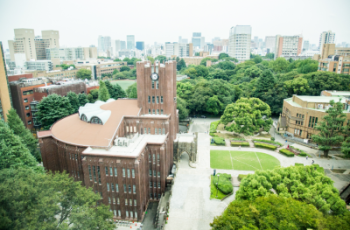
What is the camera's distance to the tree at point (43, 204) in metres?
18.2

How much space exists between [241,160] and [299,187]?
20.1m

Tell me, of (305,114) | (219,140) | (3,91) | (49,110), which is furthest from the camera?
(49,110)

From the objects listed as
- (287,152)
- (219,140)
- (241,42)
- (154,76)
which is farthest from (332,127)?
(241,42)

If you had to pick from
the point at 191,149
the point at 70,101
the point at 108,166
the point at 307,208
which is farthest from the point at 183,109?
the point at 307,208

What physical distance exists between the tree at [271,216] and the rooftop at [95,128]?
19.7m

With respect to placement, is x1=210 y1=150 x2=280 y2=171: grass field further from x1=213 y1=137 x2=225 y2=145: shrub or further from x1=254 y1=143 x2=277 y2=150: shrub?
x1=213 y1=137 x2=225 y2=145: shrub

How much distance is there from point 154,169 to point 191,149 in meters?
9.64

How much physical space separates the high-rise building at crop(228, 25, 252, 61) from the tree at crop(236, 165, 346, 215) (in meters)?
171

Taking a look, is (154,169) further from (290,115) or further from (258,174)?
(290,115)

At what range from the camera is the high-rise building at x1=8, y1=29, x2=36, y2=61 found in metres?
165

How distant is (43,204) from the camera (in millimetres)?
18969

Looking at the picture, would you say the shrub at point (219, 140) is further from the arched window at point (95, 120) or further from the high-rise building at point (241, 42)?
the high-rise building at point (241, 42)

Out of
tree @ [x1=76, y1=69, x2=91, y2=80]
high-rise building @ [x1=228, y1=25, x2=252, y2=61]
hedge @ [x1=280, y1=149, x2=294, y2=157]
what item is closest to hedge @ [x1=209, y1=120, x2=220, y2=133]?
→ hedge @ [x1=280, y1=149, x2=294, y2=157]

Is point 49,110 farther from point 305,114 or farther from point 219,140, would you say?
point 305,114
